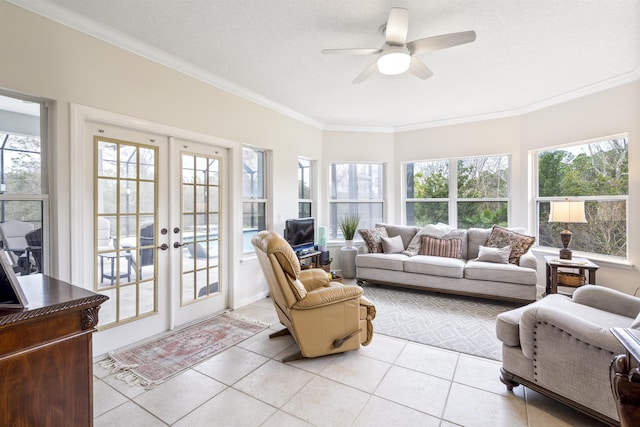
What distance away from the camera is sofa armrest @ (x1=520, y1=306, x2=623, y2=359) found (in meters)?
→ 1.53

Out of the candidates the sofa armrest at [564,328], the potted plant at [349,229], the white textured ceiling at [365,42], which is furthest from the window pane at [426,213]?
the sofa armrest at [564,328]

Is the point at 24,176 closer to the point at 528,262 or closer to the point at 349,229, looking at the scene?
the point at 349,229

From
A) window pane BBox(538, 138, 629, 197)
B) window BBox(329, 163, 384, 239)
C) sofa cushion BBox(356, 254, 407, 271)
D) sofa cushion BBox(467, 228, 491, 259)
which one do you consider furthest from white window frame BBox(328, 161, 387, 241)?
window pane BBox(538, 138, 629, 197)

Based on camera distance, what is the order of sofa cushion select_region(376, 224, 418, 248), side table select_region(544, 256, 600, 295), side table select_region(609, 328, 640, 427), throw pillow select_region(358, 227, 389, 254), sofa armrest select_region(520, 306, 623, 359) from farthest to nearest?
sofa cushion select_region(376, 224, 418, 248) → throw pillow select_region(358, 227, 389, 254) → side table select_region(544, 256, 600, 295) → sofa armrest select_region(520, 306, 623, 359) → side table select_region(609, 328, 640, 427)

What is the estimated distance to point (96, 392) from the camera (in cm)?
206

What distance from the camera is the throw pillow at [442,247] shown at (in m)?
4.52

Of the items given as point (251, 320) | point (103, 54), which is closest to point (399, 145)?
point (251, 320)

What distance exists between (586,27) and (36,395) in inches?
169

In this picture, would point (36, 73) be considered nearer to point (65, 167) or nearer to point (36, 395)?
point (65, 167)

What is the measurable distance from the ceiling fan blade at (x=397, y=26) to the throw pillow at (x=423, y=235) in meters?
3.26

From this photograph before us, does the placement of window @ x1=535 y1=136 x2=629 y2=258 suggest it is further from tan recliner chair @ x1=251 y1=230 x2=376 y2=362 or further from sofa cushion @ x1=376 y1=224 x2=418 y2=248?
tan recliner chair @ x1=251 y1=230 x2=376 y2=362

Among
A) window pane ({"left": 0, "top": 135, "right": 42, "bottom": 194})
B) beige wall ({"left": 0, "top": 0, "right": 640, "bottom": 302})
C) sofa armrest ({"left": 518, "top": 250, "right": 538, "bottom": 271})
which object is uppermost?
beige wall ({"left": 0, "top": 0, "right": 640, "bottom": 302})

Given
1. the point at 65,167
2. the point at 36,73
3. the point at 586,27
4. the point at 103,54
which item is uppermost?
the point at 586,27

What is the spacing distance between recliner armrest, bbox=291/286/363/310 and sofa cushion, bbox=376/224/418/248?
2.90m
